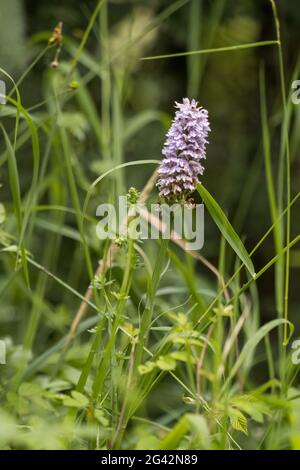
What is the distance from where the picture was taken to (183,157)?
1066 mm

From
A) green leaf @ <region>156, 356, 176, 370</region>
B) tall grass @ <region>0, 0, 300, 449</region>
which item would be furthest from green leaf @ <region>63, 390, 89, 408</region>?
green leaf @ <region>156, 356, 176, 370</region>

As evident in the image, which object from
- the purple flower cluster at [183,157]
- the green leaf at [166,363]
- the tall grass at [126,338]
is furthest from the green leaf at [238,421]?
the purple flower cluster at [183,157]

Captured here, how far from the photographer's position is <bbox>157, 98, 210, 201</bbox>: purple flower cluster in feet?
3.48

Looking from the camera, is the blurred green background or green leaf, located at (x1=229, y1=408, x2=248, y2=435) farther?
the blurred green background

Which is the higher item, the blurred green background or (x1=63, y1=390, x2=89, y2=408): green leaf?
the blurred green background

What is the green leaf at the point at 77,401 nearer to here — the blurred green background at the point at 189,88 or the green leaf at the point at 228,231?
the green leaf at the point at 228,231

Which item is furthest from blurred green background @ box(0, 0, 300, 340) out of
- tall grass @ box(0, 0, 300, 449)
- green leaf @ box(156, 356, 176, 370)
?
green leaf @ box(156, 356, 176, 370)

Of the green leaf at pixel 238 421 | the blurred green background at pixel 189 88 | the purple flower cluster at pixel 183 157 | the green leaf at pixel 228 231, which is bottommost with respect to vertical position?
the green leaf at pixel 238 421

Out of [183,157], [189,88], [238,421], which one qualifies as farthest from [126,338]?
[189,88]

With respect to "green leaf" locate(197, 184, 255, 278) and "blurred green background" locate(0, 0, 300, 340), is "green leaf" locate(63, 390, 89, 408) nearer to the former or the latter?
"green leaf" locate(197, 184, 255, 278)

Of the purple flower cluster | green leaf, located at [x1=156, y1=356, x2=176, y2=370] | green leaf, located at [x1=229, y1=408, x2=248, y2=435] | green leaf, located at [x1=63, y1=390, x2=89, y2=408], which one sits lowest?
green leaf, located at [x1=229, y1=408, x2=248, y2=435]

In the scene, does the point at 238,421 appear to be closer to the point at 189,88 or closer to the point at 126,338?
the point at 126,338

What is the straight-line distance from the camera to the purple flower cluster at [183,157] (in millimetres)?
1060
